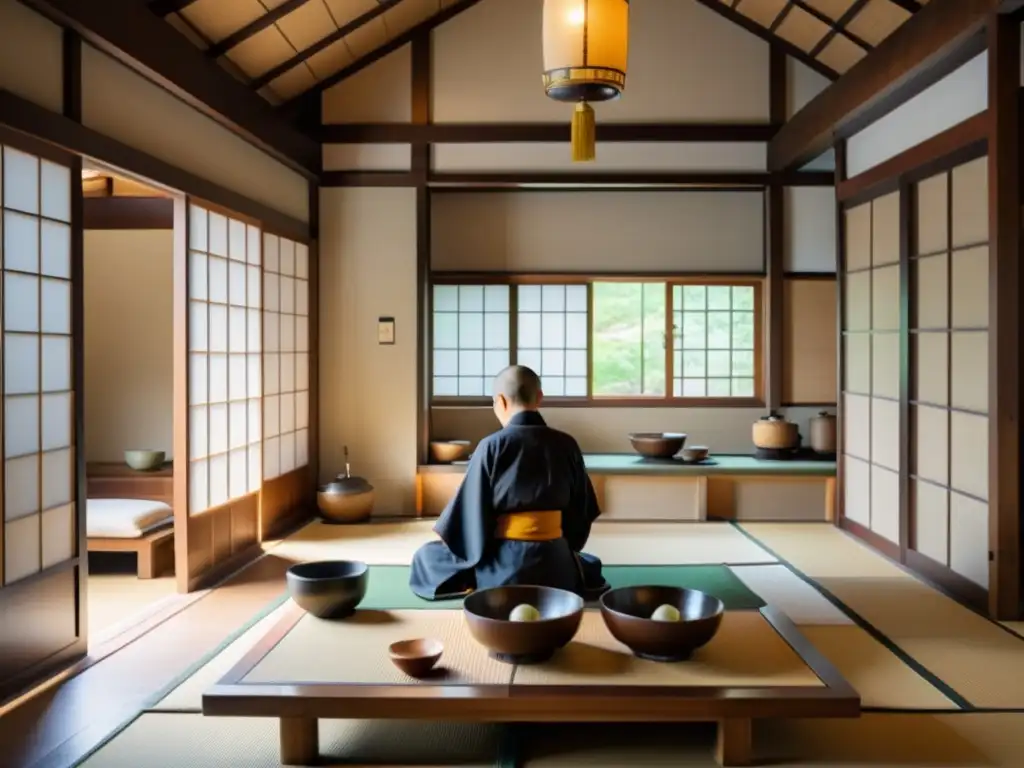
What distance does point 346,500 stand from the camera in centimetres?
658

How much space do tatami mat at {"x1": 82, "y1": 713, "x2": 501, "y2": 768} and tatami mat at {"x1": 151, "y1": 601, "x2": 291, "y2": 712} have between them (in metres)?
0.09

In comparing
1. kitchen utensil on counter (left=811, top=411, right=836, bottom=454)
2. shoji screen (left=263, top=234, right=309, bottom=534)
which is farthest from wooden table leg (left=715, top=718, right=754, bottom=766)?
kitchen utensil on counter (left=811, top=411, right=836, bottom=454)

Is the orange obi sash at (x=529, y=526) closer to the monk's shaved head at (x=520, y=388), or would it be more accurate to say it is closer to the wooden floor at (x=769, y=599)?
the monk's shaved head at (x=520, y=388)

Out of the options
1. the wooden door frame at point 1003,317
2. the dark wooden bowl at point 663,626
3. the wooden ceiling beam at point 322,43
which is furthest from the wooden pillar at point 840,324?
the dark wooden bowl at point 663,626

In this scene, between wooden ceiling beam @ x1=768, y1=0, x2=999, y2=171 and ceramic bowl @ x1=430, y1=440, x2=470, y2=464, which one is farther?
ceramic bowl @ x1=430, y1=440, x2=470, y2=464

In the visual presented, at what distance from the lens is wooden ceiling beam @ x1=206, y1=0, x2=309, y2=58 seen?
5059 millimetres

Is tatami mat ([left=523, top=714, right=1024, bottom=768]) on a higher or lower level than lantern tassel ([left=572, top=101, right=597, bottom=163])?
lower

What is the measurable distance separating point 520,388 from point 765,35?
4.55 metres

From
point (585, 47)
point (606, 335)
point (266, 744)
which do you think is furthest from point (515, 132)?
point (266, 744)

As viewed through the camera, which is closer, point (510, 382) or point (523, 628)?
point (523, 628)

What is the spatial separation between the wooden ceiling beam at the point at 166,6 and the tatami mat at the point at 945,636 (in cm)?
407

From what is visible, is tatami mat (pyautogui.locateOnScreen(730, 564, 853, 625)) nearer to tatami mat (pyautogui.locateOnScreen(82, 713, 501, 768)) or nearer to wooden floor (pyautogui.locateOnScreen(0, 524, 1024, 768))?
wooden floor (pyautogui.locateOnScreen(0, 524, 1024, 768))

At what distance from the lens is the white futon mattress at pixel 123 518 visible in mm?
5004

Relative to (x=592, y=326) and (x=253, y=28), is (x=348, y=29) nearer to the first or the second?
(x=253, y=28)
